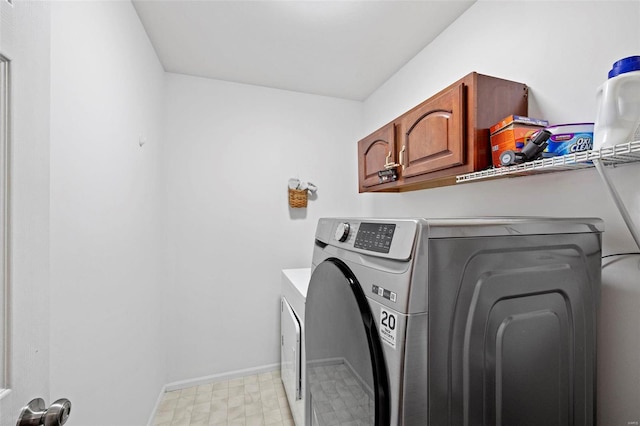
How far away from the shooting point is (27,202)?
543mm

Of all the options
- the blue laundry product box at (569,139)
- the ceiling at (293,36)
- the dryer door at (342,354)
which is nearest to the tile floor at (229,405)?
the dryer door at (342,354)

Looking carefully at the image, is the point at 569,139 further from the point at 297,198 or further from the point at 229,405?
the point at 229,405

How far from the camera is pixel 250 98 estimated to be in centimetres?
250

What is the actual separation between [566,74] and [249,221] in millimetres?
2194

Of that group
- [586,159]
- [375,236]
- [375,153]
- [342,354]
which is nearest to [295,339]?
[342,354]

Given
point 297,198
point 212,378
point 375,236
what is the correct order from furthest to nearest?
1. point 297,198
2. point 212,378
3. point 375,236

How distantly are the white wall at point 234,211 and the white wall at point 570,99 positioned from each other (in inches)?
52.9

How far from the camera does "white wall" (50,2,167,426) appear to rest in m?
0.93

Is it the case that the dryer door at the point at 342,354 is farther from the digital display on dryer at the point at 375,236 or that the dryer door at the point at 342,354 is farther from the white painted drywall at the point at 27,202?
the white painted drywall at the point at 27,202

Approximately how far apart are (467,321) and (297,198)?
1.98 m

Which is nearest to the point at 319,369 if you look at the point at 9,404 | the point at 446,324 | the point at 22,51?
the point at 446,324

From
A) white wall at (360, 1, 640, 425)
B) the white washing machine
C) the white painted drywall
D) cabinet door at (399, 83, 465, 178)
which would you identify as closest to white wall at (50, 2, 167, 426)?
the white painted drywall

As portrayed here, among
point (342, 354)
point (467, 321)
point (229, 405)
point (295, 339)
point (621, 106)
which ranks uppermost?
point (621, 106)

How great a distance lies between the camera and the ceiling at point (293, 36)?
5.22 feet
